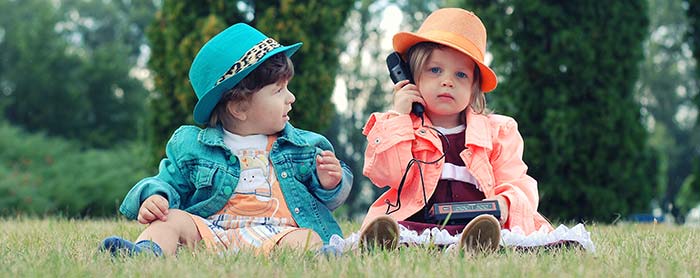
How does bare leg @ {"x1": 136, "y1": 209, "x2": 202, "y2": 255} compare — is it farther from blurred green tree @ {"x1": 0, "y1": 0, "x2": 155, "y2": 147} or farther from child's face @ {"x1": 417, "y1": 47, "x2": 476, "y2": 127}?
blurred green tree @ {"x1": 0, "y1": 0, "x2": 155, "y2": 147}

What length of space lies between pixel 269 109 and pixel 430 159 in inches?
33.6

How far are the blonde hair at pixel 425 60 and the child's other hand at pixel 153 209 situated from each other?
57.5 inches

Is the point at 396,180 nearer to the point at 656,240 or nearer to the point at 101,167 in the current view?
the point at 656,240

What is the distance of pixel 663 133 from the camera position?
928 inches

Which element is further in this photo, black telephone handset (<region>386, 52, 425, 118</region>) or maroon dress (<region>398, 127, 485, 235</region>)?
black telephone handset (<region>386, 52, 425, 118</region>)

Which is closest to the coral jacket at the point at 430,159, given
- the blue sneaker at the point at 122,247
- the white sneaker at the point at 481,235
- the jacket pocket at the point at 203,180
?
the white sneaker at the point at 481,235

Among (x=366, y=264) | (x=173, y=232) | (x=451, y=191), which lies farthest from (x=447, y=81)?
(x=173, y=232)

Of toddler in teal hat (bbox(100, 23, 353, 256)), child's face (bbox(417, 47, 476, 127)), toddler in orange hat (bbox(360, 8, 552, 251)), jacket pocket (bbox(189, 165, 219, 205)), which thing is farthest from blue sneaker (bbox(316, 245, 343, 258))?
child's face (bbox(417, 47, 476, 127))

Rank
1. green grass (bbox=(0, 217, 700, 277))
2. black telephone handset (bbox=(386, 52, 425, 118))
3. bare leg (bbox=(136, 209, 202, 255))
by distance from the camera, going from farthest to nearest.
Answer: black telephone handset (bbox=(386, 52, 425, 118)), bare leg (bbox=(136, 209, 202, 255)), green grass (bbox=(0, 217, 700, 277))

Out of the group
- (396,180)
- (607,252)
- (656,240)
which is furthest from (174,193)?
(656,240)

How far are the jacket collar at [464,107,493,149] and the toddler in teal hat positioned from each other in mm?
658

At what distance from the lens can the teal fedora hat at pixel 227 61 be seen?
3.80m

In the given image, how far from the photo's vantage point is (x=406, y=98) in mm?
4004

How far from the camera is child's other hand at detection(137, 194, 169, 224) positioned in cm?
353
